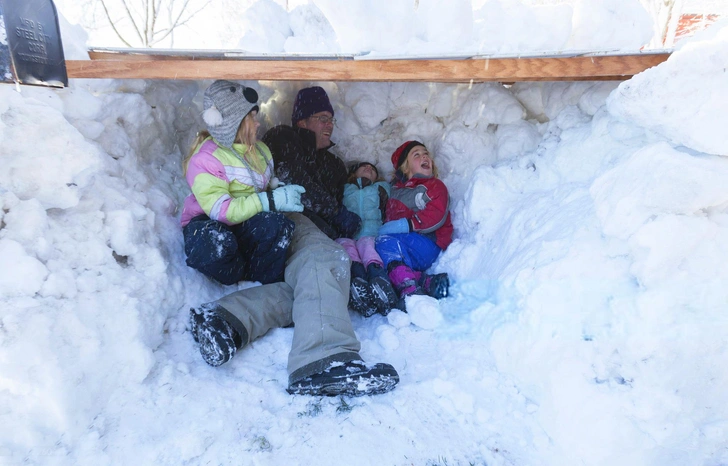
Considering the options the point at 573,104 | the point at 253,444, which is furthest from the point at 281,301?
Answer: the point at 573,104

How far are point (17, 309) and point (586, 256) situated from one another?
2573 millimetres

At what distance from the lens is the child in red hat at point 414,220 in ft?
11.3

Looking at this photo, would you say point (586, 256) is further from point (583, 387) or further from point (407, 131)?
point (407, 131)

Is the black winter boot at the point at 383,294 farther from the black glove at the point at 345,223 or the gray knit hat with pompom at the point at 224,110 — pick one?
the gray knit hat with pompom at the point at 224,110

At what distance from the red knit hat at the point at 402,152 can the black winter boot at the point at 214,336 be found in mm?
2156

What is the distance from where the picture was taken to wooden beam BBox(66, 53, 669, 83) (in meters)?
2.45

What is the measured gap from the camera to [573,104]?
314 cm

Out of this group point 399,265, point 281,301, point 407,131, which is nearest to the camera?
point 281,301

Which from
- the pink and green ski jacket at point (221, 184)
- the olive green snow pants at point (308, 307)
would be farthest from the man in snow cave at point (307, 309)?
the pink and green ski jacket at point (221, 184)

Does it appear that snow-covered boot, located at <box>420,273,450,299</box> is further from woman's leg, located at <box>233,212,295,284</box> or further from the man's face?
the man's face

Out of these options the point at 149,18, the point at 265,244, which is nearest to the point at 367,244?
the point at 265,244

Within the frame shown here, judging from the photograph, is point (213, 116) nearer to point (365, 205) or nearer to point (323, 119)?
point (323, 119)

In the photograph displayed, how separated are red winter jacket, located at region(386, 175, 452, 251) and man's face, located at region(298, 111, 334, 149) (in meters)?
0.82

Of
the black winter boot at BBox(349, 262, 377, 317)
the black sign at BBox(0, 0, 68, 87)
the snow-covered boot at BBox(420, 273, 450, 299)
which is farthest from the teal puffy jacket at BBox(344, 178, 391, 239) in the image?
the black sign at BBox(0, 0, 68, 87)
